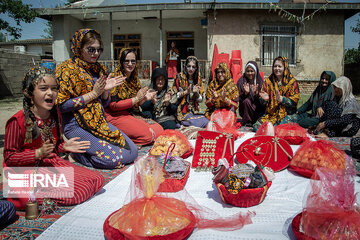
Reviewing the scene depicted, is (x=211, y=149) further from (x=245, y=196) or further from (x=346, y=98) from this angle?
(x=346, y=98)

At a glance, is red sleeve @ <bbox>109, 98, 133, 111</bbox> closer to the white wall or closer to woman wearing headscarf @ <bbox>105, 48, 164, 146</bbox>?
woman wearing headscarf @ <bbox>105, 48, 164, 146</bbox>

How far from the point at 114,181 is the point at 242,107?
358 cm

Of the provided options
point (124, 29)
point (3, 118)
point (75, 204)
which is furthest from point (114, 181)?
point (124, 29)

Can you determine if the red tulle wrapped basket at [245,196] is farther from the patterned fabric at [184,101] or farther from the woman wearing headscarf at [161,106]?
the patterned fabric at [184,101]

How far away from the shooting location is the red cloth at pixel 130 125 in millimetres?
3928

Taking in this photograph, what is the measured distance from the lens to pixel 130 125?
3.94m

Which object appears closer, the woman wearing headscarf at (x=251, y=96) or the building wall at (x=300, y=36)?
the woman wearing headscarf at (x=251, y=96)

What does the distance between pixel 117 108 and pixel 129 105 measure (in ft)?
0.59

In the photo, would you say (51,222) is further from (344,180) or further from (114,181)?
(344,180)

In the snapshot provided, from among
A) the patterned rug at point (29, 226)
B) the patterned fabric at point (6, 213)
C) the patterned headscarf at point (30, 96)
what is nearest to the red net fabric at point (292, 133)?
the patterned rug at point (29, 226)

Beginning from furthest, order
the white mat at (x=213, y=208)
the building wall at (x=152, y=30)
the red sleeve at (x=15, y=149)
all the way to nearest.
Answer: the building wall at (x=152, y=30) < the red sleeve at (x=15, y=149) < the white mat at (x=213, y=208)

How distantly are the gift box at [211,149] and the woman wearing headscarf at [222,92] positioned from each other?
66.2 inches

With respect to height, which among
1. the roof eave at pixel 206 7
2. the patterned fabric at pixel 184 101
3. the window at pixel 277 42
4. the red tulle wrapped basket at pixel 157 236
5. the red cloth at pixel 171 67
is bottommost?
the red tulle wrapped basket at pixel 157 236

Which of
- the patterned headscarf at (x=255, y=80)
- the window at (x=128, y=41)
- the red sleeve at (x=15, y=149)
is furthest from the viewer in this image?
the window at (x=128, y=41)
